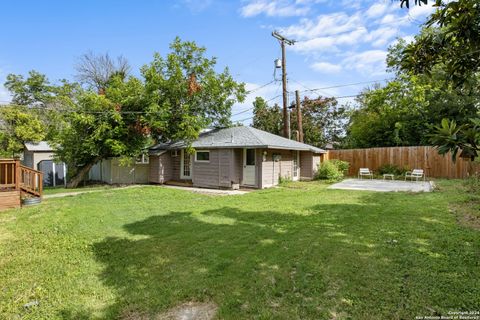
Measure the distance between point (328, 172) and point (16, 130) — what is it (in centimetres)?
2116

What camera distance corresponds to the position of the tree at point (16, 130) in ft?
64.6

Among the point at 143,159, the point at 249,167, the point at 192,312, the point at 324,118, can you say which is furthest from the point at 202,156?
the point at 324,118

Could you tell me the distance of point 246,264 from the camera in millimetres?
3990

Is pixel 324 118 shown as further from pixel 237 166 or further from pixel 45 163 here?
pixel 45 163

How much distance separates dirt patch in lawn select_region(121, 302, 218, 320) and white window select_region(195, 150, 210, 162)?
11.6 meters

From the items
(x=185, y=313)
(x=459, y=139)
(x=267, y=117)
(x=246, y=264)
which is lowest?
(x=185, y=313)

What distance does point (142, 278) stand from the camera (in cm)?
370

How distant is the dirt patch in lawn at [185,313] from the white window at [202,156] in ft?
38.0

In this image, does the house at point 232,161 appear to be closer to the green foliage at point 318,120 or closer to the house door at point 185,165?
the house door at point 185,165

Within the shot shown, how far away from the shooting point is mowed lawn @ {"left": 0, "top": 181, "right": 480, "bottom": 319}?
9.72ft

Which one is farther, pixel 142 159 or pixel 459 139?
pixel 142 159

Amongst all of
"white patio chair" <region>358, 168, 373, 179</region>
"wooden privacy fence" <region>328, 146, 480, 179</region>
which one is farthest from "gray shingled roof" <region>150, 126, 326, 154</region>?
"wooden privacy fence" <region>328, 146, 480, 179</region>

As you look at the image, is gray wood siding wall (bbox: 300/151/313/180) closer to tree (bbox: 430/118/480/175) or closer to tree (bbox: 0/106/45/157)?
tree (bbox: 430/118/480/175)

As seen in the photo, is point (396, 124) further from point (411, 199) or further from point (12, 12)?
point (12, 12)
